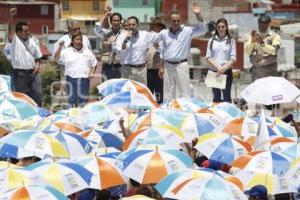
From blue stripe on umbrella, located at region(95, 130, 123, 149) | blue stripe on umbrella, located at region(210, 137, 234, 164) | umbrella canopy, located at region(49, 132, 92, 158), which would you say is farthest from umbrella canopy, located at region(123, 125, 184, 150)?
blue stripe on umbrella, located at region(210, 137, 234, 164)

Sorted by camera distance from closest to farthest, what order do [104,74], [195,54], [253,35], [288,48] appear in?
1. [253,35]
2. [104,74]
3. [195,54]
4. [288,48]

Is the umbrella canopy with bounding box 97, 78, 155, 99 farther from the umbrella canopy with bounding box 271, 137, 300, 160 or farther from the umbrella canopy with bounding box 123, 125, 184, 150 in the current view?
the umbrella canopy with bounding box 271, 137, 300, 160

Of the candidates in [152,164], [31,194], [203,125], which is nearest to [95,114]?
[203,125]

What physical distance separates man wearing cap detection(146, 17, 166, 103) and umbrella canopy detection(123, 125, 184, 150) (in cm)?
410

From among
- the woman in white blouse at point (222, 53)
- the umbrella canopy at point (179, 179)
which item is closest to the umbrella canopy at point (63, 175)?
the umbrella canopy at point (179, 179)

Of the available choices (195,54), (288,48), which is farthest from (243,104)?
(288,48)

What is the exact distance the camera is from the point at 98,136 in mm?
12805

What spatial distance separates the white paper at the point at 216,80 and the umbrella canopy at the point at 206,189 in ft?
20.5

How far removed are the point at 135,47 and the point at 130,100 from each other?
1689 mm

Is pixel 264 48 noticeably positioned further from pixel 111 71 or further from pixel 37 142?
pixel 37 142

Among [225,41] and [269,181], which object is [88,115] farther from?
[269,181]

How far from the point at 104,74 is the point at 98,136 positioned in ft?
13.6

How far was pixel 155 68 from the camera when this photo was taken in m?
16.7

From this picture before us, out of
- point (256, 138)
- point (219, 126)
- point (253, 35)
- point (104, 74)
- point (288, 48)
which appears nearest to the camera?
point (256, 138)
